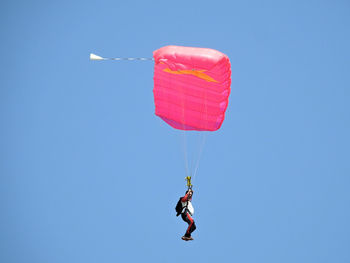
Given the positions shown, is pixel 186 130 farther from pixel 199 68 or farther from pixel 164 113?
pixel 199 68

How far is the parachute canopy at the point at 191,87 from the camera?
1029 inches

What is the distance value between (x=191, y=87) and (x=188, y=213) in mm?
3371

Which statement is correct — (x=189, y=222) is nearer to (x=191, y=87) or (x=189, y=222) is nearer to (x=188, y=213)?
(x=188, y=213)

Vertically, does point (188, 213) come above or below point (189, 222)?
above

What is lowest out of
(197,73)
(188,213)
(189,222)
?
(189,222)

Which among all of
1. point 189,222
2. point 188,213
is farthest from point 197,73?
point 189,222

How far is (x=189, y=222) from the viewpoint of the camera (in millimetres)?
27156

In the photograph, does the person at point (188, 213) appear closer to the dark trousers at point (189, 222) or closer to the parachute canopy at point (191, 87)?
the dark trousers at point (189, 222)

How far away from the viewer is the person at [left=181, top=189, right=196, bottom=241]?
1066 inches

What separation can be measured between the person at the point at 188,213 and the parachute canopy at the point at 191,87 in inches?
76.8

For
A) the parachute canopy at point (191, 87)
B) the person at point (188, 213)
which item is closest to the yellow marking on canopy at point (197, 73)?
the parachute canopy at point (191, 87)

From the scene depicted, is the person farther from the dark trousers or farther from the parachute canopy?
the parachute canopy

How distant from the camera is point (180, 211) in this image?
27.1 metres

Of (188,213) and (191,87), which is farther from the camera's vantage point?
(191,87)
